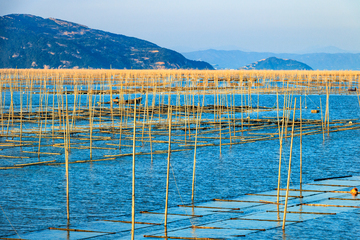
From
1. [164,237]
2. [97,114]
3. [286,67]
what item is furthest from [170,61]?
[164,237]

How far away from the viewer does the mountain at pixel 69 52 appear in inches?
4616

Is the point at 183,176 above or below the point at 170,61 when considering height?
below

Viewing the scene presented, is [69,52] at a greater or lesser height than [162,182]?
greater

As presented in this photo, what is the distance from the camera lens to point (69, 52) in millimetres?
120438

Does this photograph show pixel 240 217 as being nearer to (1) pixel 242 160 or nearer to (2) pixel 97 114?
(1) pixel 242 160

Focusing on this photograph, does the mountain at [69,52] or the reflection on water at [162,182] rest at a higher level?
the mountain at [69,52]

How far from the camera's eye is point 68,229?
28.6 feet

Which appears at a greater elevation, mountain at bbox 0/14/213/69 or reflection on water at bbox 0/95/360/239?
mountain at bbox 0/14/213/69

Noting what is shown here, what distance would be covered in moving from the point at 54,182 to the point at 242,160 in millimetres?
6480

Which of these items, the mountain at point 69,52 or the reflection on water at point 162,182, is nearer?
the reflection on water at point 162,182

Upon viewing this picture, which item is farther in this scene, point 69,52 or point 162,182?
point 69,52

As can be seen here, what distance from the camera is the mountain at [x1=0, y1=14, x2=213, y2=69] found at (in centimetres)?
11725

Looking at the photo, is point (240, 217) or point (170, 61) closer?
point (240, 217)

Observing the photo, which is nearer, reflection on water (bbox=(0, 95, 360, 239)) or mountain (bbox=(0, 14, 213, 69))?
reflection on water (bbox=(0, 95, 360, 239))
